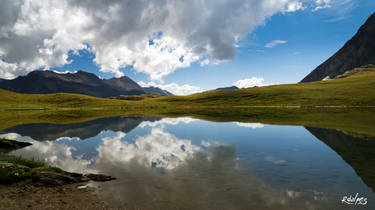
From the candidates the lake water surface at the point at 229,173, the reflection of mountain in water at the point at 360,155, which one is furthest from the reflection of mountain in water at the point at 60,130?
the reflection of mountain in water at the point at 360,155

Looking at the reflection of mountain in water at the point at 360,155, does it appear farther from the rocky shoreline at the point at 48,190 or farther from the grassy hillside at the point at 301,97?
the grassy hillside at the point at 301,97

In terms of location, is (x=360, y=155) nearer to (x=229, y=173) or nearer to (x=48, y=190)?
(x=229, y=173)

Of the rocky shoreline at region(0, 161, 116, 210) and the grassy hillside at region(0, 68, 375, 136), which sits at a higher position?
the grassy hillside at region(0, 68, 375, 136)

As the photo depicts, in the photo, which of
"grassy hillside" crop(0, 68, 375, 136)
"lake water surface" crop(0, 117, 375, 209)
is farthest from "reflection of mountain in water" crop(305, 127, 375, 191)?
"grassy hillside" crop(0, 68, 375, 136)

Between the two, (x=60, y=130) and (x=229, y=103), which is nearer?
(x=60, y=130)

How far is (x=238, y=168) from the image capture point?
57.3 ft

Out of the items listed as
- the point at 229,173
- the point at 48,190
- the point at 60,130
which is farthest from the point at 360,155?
the point at 60,130

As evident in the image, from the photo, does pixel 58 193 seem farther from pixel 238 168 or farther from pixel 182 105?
pixel 182 105

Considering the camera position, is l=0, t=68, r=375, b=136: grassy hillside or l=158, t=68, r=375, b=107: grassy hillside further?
l=158, t=68, r=375, b=107: grassy hillside

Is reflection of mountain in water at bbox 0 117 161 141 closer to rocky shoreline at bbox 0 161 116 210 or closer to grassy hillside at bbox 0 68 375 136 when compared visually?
rocky shoreline at bbox 0 161 116 210

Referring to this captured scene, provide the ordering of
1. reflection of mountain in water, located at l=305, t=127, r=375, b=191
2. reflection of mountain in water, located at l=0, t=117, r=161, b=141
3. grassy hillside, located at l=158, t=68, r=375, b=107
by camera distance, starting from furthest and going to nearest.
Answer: grassy hillside, located at l=158, t=68, r=375, b=107 < reflection of mountain in water, located at l=0, t=117, r=161, b=141 < reflection of mountain in water, located at l=305, t=127, r=375, b=191

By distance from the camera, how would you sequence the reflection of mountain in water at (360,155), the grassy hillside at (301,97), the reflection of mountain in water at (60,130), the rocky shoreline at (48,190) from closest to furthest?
the rocky shoreline at (48,190) < the reflection of mountain in water at (360,155) < the reflection of mountain in water at (60,130) < the grassy hillside at (301,97)

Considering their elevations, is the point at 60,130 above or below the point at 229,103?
below

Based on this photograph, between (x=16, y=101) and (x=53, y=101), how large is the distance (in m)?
27.7
